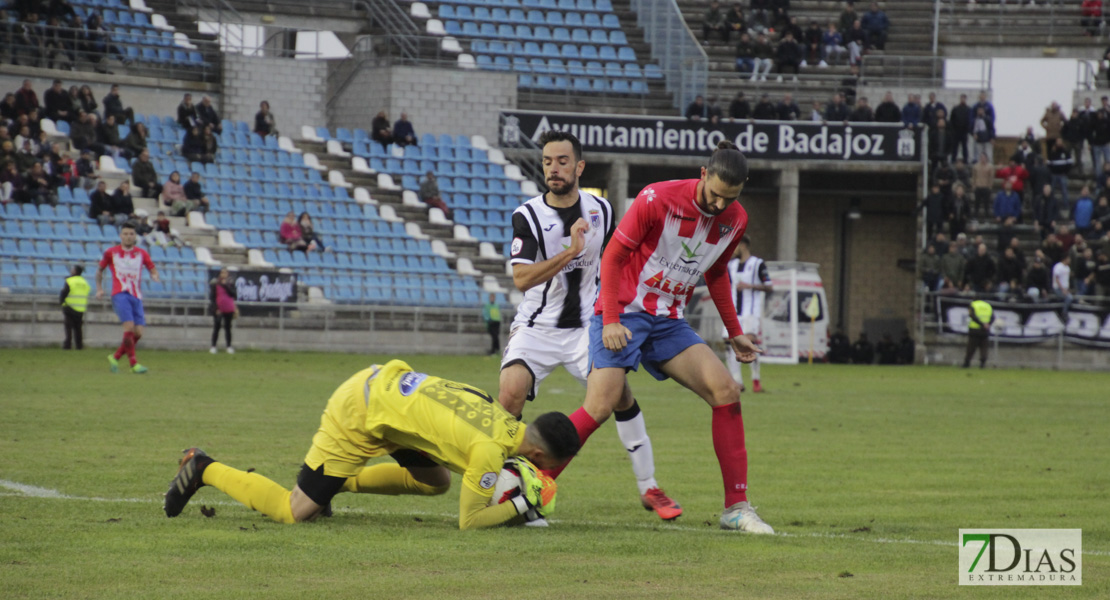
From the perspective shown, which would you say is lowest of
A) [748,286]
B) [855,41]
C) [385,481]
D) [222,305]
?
[222,305]

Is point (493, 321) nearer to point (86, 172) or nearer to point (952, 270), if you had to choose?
point (86, 172)

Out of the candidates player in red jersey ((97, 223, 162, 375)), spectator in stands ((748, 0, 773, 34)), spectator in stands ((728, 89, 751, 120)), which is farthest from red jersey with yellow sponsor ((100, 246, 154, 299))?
spectator in stands ((748, 0, 773, 34))

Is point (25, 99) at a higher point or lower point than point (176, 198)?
higher

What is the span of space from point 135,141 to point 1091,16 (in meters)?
26.6

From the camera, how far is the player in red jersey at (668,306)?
7.09 m

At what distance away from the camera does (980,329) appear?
30125 millimetres

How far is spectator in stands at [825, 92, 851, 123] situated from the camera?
116 feet

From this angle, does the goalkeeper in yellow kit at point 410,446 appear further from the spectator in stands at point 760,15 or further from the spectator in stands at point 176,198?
the spectator in stands at point 760,15

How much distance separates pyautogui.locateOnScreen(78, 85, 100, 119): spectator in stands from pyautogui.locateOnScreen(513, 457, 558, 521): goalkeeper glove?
972 inches

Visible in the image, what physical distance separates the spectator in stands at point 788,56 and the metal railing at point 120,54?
15.0 metres

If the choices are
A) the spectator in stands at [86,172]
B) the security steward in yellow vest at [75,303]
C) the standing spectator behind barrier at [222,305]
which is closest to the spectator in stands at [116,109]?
the spectator in stands at [86,172]

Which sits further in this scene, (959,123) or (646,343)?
(959,123)

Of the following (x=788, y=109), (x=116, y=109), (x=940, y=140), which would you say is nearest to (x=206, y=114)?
(x=116, y=109)

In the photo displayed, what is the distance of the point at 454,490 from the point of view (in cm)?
857
